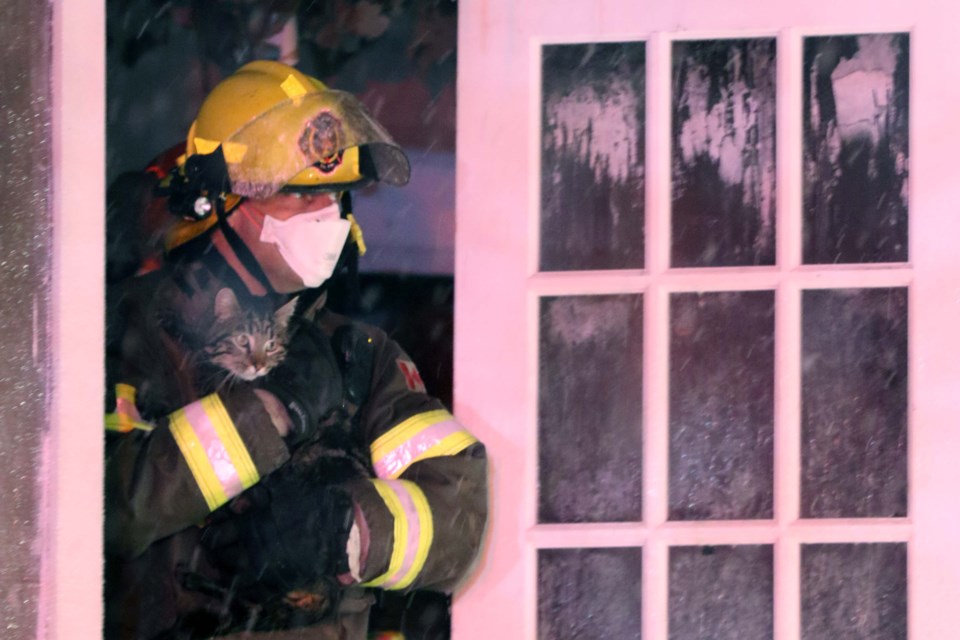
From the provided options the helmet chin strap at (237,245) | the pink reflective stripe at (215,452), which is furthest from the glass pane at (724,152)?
the pink reflective stripe at (215,452)

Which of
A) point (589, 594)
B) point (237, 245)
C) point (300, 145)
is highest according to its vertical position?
point (300, 145)

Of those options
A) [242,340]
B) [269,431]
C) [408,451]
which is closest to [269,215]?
[242,340]

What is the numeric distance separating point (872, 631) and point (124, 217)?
1594mm

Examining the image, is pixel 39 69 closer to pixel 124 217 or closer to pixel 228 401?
pixel 124 217

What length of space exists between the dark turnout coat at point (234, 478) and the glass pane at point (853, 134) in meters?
0.82

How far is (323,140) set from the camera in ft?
5.32

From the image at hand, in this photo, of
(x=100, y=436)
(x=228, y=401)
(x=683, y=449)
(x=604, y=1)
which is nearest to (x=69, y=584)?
(x=100, y=436)

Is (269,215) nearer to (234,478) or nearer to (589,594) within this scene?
(234,478)

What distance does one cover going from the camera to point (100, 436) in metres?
1.35

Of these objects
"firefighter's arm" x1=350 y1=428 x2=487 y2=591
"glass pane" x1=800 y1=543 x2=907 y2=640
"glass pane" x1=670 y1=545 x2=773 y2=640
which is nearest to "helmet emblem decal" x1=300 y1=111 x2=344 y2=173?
"firefighter's arm" x1=350 y1=428 x2=487 y2=591

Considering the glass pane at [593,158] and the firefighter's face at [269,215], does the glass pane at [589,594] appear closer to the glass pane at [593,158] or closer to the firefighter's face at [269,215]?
the glass pane at [593,158]

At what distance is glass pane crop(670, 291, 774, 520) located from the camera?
5.79 ft

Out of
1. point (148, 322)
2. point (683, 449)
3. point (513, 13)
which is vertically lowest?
point (683, 449)

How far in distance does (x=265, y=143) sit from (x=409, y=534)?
2.34 feet
